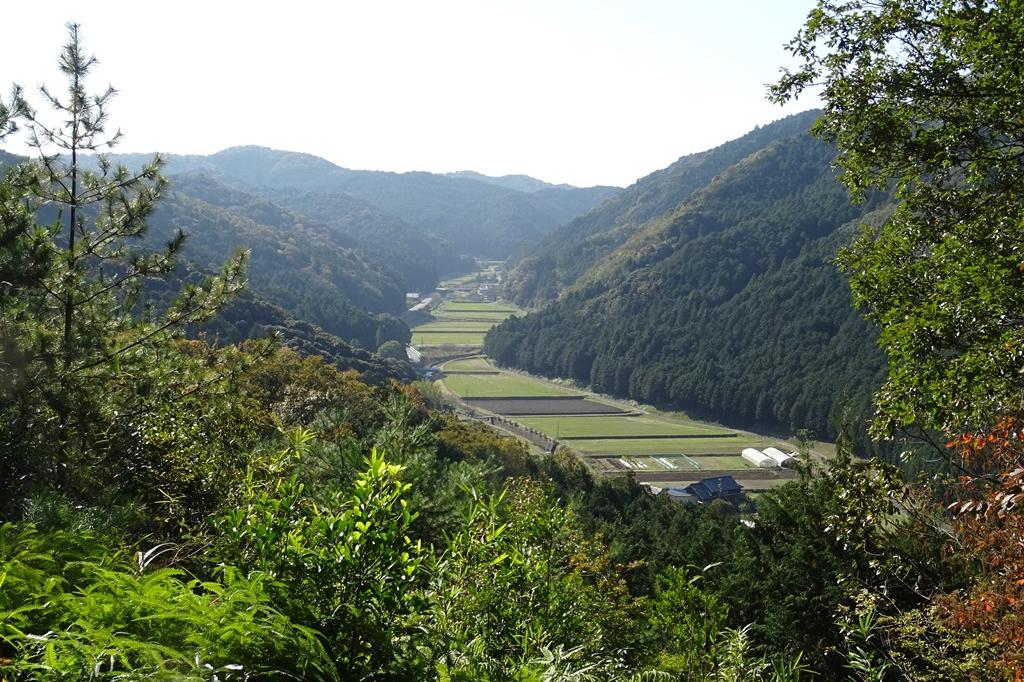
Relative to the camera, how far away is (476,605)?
10.5 ft

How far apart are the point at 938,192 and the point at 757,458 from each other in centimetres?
6860

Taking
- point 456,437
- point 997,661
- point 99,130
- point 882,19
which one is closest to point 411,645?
point 997,661

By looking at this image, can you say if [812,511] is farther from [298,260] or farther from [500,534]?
[298,260]

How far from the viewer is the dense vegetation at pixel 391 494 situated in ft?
7.68

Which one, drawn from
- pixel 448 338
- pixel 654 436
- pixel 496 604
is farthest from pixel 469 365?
pixel 496 604

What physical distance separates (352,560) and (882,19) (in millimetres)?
7809

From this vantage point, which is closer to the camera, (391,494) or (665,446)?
(391,494)

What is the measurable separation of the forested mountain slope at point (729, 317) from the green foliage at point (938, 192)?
224 ft

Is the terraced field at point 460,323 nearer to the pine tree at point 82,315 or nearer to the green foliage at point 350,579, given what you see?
the pine tree at point 82,315

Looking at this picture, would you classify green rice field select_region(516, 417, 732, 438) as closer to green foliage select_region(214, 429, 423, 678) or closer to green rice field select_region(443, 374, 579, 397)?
green rice field select_region(443, 374, 579, 397)

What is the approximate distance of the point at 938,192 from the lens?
7.79 metres

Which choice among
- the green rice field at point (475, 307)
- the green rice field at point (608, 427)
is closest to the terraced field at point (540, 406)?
the green rice field at point (608, 427)

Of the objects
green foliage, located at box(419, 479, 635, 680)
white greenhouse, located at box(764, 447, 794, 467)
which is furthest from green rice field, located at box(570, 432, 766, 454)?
green foliage, located at box(419, 479, 635, 680)

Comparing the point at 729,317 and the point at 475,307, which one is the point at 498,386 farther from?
the point at 475,307
